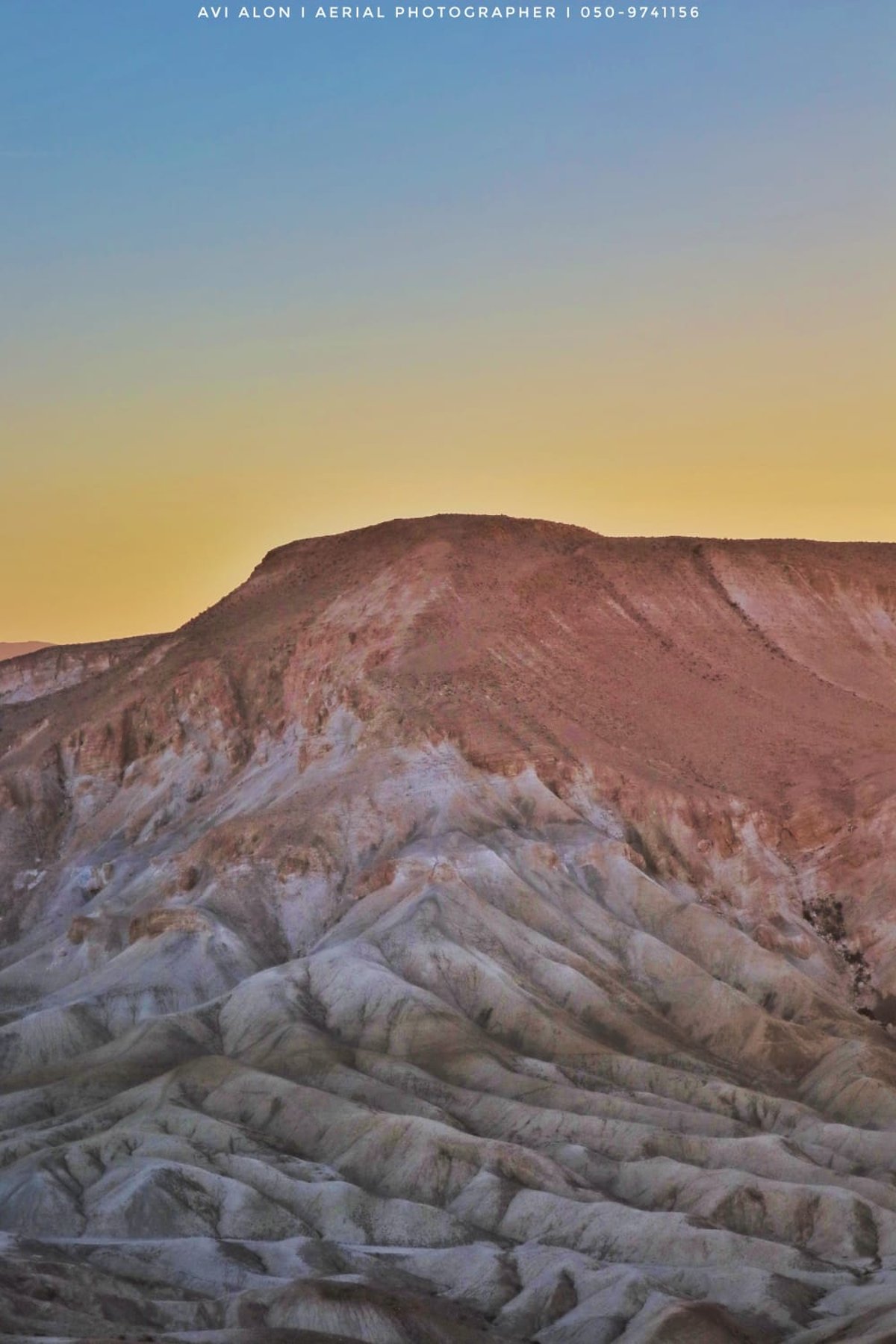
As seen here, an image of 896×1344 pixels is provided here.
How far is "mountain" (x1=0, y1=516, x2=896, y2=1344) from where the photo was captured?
80125 millimetres

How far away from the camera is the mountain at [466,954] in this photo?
8012 cm

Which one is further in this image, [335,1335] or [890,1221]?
[890,1221]

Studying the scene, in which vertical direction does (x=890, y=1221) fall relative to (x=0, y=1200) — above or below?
below

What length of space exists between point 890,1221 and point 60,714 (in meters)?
77.7

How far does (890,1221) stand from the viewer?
85.8m

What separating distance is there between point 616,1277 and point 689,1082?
73.9 feet

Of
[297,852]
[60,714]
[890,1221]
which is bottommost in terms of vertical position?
[890,1221]

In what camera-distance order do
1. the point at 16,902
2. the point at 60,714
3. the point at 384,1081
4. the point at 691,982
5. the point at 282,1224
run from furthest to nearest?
the point at 60,714
the point at 16,902
the point at 691,982
the point at 384,1081
the point at 282,1224

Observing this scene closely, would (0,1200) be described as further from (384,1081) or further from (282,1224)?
(384,1081)

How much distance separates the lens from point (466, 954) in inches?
4222

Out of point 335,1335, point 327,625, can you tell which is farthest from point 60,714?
point 335,1335

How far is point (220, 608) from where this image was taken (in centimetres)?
15250

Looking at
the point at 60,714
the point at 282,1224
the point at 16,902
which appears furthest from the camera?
the point at 60,714

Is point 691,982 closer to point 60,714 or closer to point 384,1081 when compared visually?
point 384,1081
